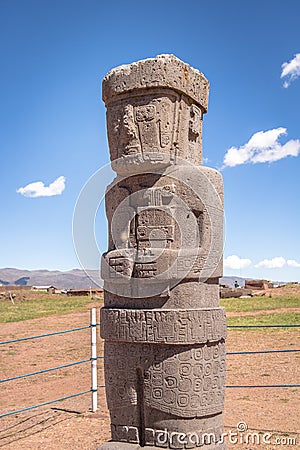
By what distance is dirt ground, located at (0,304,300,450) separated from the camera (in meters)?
6.35

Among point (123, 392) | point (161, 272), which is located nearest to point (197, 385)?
point (123, 392)

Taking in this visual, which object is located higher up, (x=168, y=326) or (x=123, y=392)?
(x=168, y=326)

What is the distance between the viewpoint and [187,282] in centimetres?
470

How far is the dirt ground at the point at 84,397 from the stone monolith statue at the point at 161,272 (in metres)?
1.60

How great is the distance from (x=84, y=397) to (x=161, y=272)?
14.4ft

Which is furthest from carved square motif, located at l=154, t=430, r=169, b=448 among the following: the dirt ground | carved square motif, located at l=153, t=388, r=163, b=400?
the dirt ground

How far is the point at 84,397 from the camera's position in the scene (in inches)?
323

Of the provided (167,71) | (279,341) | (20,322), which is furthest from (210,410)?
(20,322)

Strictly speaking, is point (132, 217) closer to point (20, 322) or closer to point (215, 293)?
point (215, 293)

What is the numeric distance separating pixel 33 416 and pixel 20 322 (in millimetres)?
11265

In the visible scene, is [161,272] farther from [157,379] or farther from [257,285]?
[257,285]

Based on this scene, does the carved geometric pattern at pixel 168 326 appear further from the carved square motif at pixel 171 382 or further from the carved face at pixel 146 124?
the carved face at pixel 146 124

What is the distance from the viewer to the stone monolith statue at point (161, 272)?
4.62 m

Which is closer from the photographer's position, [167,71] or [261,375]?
[167,71]
